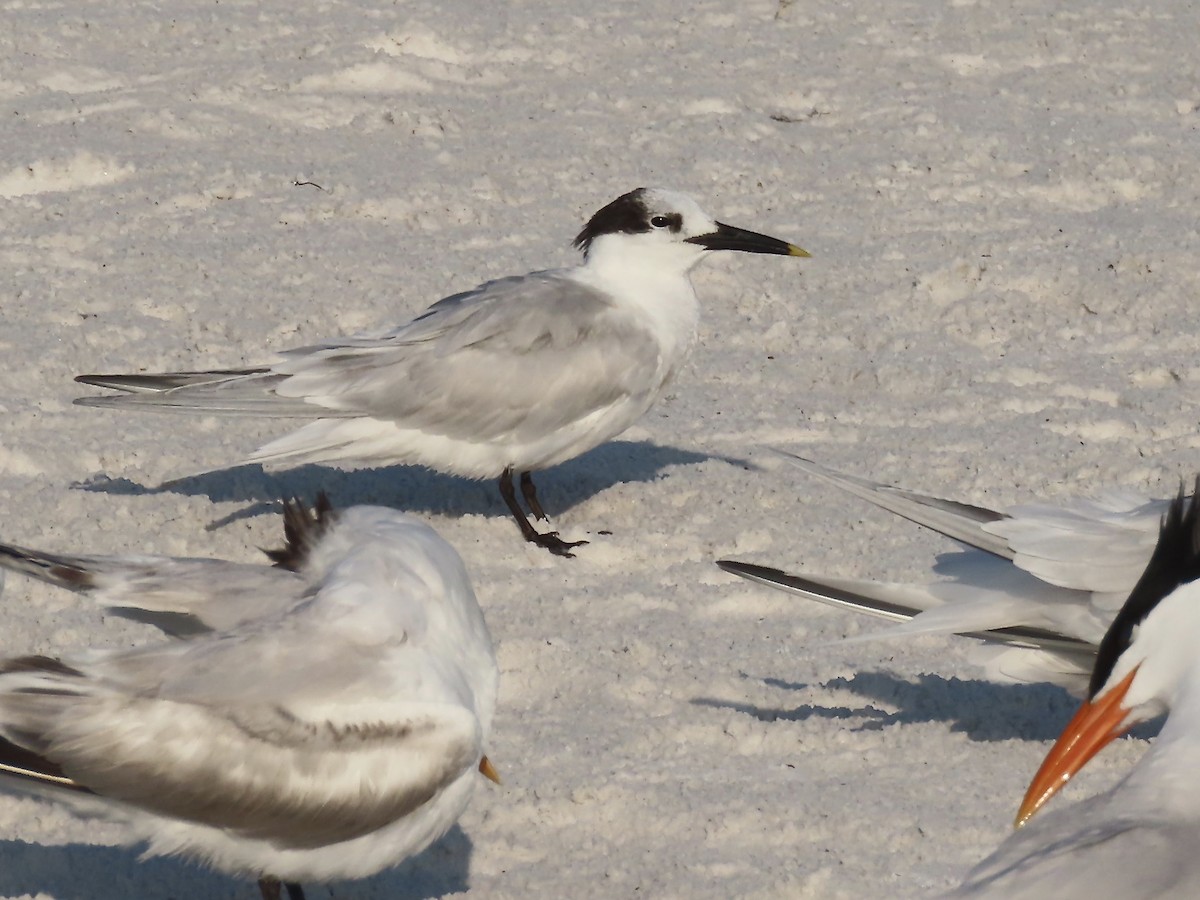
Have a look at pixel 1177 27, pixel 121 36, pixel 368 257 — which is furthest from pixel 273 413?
pixel 1177 27

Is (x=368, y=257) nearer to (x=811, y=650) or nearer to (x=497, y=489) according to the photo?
(x=497, y=489)

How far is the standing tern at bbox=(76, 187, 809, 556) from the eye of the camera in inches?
183

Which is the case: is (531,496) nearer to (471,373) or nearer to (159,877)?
(471,373)

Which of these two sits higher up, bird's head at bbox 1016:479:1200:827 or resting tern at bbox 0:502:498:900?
bird's head at bbox 1016:479:1200:827

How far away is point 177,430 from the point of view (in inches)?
198

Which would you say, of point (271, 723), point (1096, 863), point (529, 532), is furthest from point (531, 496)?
point (1096, 863)

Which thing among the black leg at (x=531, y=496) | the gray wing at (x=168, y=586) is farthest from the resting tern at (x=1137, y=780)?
the black leg at (x=531, y=496)

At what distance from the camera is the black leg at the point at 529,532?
4617mm

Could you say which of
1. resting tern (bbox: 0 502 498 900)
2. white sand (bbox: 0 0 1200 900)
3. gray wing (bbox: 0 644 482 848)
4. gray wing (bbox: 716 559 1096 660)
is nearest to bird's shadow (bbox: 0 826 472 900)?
white sand (bbox: 0 0 1200 900)

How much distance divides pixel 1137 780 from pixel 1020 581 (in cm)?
114

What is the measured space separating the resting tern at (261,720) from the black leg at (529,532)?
1755 millimetres

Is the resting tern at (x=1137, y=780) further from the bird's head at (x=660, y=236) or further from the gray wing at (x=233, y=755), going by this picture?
the bird's head at (x=660, y=236)

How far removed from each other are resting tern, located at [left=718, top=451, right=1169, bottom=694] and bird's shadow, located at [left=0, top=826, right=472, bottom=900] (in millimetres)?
776

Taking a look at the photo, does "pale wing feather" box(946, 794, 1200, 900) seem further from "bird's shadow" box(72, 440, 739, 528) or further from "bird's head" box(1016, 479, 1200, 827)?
"bird's shadow" box(72, 440, 739, 528)
